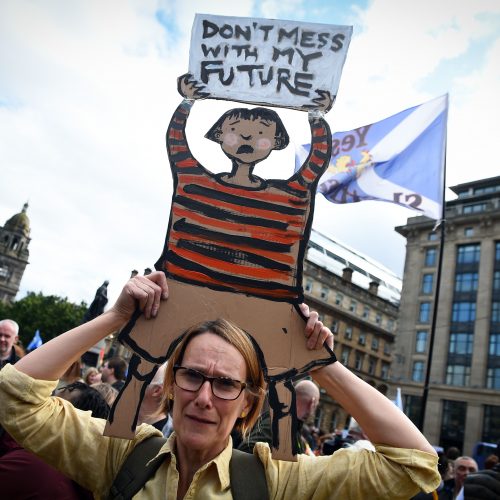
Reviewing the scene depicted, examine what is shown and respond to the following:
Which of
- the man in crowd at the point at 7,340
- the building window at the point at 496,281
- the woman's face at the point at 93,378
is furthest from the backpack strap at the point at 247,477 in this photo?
the building window at the point at 496,281

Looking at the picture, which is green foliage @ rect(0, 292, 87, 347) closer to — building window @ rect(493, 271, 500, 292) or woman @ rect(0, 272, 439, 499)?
building window @ rect(493, 271, 500, 292)

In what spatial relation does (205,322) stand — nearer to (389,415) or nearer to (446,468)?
(389,415)

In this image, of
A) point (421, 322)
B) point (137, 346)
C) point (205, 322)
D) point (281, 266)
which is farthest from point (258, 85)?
point (421, 322)

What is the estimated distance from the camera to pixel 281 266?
236cm

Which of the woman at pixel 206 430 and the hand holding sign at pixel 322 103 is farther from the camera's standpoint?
the hand holding sign at pixel 322 103

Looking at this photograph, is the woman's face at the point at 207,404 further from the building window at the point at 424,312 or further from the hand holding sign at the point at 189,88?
the building window at the point at 424,312

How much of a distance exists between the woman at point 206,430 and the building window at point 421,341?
43785mm

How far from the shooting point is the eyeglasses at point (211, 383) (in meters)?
1.87

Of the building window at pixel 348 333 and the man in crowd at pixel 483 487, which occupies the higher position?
the building window at pixel 348 333

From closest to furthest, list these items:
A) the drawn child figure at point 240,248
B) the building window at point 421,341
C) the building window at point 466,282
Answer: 1. the drawn child figure at point 240,248
2. the building window at point 466,282
3. the building window at point 421,341

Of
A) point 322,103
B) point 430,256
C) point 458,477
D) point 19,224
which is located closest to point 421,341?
point 430,256

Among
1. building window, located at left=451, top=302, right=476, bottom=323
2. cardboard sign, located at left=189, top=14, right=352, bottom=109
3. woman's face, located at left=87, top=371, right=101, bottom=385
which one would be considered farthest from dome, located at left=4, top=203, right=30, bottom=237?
cardboard sign, located at left=189, top=14, right=352, bottom=109

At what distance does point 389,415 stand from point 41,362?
4.53 feet

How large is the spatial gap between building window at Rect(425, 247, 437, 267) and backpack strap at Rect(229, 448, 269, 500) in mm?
45510
